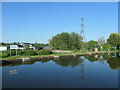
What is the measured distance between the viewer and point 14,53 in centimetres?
2112

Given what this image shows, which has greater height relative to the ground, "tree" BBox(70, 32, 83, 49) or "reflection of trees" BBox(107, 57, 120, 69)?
"tree" BBox(70, 32, 83, 49)

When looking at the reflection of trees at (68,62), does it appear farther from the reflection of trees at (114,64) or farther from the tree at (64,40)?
the tree at (64,40)

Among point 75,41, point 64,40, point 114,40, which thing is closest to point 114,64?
point 75,41

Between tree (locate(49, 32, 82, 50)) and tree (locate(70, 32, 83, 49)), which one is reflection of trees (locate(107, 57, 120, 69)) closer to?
tree (locate(49, 32, 82, 50))

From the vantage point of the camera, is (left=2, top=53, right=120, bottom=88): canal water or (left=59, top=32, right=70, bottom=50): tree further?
(left=59, top=32, right=70, bottom=50): tree

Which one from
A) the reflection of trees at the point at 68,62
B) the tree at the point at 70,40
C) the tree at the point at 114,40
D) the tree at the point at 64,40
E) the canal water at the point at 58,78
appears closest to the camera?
the canal water at the point at 58,78

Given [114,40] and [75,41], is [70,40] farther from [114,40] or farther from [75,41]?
[114,40]

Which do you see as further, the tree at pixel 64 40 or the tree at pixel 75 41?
the tree at pixel 75 41

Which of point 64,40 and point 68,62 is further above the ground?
point 64,40

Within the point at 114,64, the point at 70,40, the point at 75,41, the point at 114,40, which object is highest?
the point at 114,40

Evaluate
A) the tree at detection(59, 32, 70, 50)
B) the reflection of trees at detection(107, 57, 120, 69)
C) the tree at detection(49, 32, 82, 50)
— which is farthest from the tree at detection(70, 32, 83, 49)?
the reflection of trees at detection(107, 57, 120, 69)

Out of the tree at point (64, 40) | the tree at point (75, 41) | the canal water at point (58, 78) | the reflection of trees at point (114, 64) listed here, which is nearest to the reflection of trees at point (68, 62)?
the canal water at point (58, 78)

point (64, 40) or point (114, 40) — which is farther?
point (114, 40)

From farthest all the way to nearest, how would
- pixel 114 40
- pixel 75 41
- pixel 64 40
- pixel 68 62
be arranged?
pixel 114 40
pixel 64 40
pixel 75 41
pixel 68 62
